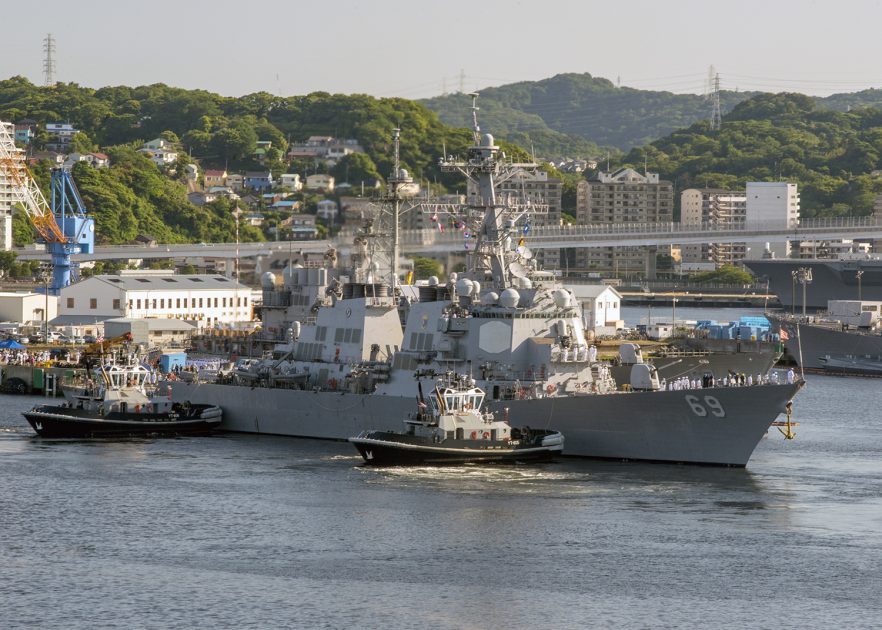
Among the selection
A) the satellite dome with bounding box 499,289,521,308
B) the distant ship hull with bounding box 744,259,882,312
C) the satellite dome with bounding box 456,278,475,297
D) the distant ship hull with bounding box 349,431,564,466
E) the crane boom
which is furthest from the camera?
the distant ship hull with bounding box 744,259,882,312

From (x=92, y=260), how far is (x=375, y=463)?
69536mm

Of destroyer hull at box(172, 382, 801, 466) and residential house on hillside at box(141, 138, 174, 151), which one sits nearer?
destroyer hull at box(172, 382, 801, 466)

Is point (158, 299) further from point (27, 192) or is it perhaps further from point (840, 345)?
point (840, 345)

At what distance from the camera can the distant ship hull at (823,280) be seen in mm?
110125

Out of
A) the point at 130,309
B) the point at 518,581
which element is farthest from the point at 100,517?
the point at 130,309

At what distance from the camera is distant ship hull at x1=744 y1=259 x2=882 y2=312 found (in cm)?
11012

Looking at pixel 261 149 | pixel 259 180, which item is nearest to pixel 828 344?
pixel 259 180

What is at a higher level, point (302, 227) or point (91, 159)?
point (91, 159)

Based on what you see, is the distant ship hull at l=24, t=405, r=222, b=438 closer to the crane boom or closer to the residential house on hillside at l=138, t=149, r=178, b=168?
the crane boom

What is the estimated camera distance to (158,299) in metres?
82.3

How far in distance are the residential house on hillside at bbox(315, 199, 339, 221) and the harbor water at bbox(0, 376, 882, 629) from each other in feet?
119

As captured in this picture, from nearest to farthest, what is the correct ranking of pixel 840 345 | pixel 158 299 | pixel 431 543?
pixel 431 543 → pixel 158 299 → pixel 840 345

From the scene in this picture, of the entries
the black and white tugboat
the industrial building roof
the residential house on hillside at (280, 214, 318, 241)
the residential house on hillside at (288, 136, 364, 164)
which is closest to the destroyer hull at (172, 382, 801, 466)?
the black and white tugboat

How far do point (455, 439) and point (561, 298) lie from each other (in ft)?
18.8
